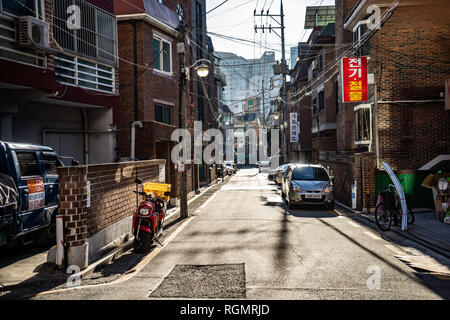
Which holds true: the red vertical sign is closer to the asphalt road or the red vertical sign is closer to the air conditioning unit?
the asphalt road

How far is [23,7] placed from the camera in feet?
32.4

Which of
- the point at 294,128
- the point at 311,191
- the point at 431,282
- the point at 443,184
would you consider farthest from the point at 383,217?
the point at 294,128

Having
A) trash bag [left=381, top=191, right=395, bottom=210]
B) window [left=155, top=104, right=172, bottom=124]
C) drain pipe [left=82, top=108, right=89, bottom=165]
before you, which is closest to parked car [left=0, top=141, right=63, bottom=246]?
drain pipe [left=82, top=108, right=89, bottom=165]

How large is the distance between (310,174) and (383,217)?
530 centimetres

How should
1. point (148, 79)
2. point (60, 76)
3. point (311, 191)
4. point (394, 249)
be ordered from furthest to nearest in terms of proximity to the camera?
point (148, 79), point (311, 191), point (60, 76), point (394, 249)

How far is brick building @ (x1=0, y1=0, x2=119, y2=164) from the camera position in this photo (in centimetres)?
956

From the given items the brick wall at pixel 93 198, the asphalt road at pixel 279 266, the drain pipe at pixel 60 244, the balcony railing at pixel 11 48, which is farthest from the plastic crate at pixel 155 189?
the balcony railing at pixel 11 48

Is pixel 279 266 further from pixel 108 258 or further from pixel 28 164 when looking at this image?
pixel 28 164

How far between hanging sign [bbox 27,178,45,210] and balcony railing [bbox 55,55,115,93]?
5297 millimetres

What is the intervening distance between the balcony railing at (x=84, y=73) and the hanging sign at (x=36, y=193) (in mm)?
5297

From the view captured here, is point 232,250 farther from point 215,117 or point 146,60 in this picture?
point 215,117

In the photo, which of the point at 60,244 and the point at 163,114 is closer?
the point at 60,244
